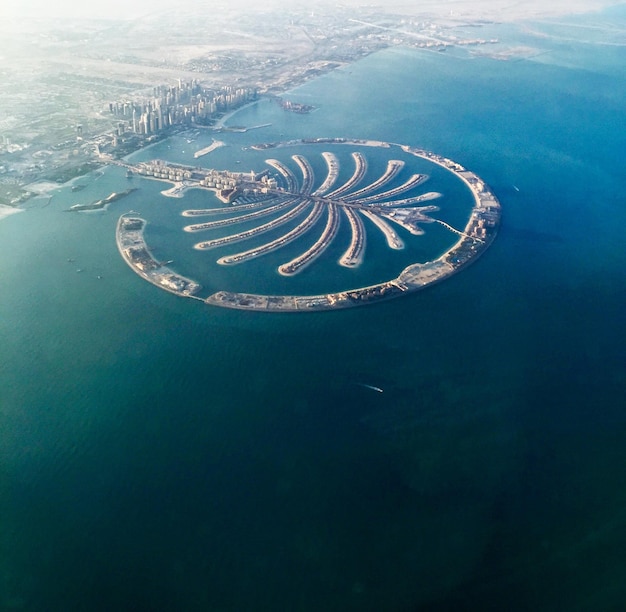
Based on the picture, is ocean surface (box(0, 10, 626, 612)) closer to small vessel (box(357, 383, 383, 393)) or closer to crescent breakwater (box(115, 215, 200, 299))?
small vessel (box(357, 383, 383, 393))

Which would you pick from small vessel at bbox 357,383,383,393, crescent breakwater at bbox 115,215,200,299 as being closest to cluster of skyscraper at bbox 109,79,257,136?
crescent breakwater at bbox 115,215,200,299

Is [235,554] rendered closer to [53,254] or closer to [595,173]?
[53,254]

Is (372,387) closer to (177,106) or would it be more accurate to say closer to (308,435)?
(308,435)

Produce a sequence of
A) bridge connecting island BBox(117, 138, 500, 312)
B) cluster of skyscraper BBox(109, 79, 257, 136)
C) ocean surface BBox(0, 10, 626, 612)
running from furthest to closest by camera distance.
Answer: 1. cluster of skyscraper BBox(109, 79, 257, 136)
2. bridge connecting island BBox(117, 138, 500, 312)
3. ocean surface BBox(0, 10, 626, 612)

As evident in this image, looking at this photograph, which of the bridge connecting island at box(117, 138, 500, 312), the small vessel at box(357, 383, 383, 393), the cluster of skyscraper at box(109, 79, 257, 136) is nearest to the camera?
the small vessel at box(357, 383, 383, 393)

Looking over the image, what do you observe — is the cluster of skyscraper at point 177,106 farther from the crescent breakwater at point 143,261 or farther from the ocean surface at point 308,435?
the crescent breakwater at point 143,261

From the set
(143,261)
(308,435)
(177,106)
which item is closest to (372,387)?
(308,435)
